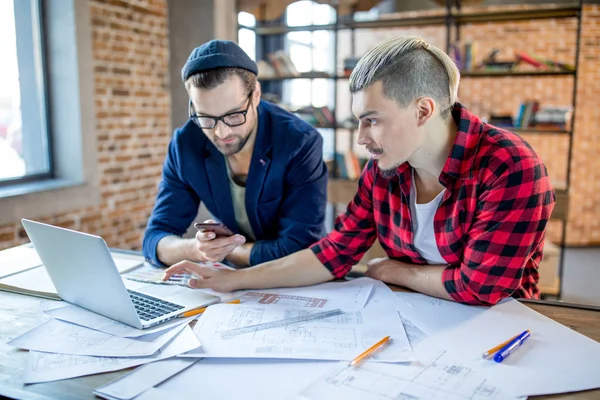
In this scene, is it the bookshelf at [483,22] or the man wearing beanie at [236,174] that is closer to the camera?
the man wearing beanie at [236,174]

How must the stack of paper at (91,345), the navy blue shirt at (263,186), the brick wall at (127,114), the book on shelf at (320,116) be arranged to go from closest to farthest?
the stack of paper at (91,345) → the navy blue shirt at (263,186) → the brick wall at (127,114) → the book on shelf at (320,116)

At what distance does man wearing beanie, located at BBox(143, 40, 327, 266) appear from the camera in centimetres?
158

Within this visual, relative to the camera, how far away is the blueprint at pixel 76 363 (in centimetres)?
92

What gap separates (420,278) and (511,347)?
371 mm

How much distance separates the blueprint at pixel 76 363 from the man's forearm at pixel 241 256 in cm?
61

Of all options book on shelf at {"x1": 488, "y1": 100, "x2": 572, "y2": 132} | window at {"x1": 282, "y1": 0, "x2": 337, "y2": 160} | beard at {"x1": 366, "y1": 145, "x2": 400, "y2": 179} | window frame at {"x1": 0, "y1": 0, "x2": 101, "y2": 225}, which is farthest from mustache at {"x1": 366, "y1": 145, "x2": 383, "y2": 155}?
window at {"x1": 282, "y1": 0, "x2": 337, "y2": 160}

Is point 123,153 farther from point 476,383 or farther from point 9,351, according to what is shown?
point 476,383

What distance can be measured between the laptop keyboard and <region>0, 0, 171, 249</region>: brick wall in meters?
2.30

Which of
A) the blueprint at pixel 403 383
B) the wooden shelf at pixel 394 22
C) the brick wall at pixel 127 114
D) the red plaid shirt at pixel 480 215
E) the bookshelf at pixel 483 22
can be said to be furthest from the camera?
the wooden shelf at pixel 394 22

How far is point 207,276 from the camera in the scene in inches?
56.2

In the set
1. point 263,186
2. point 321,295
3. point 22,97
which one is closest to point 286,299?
point 321,295

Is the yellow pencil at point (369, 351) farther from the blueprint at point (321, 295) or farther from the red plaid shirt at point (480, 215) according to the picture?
the red plaid shirt at point (480, 215)

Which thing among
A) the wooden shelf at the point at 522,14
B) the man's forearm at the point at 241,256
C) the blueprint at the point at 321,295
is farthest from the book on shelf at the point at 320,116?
the blueprint at the point at 321,295

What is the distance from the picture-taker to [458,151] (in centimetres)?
131
